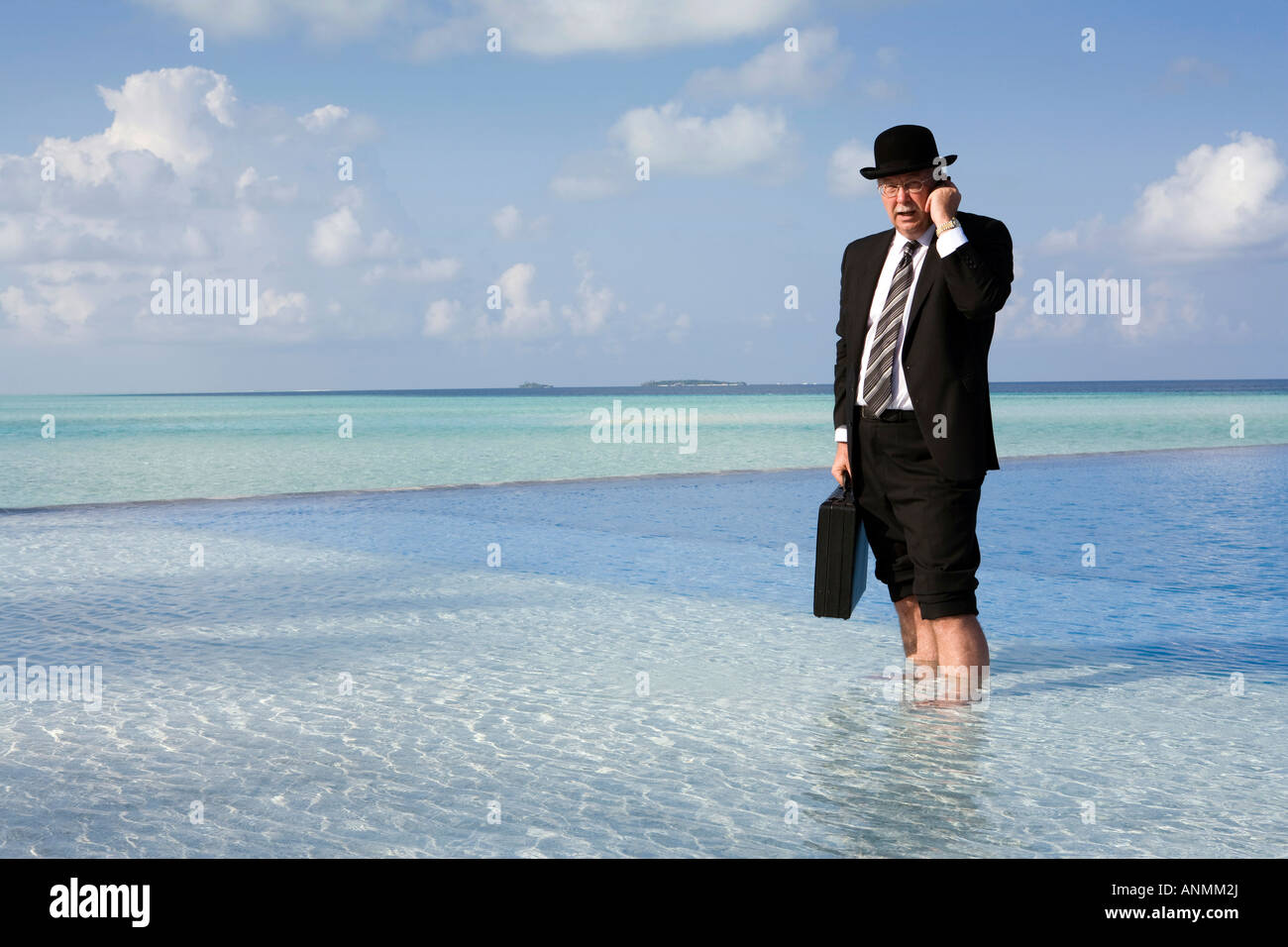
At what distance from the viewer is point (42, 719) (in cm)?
408

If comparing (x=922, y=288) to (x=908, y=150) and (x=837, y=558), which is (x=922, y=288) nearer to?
(x=908, y=150)

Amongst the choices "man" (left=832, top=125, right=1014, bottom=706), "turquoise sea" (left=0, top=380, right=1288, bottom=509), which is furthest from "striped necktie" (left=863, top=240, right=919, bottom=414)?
"turquoise sea" (left=0, top=380, right=1288, bottom=509)

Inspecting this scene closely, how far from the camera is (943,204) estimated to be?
3.59m

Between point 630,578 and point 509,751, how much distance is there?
3.74 meters

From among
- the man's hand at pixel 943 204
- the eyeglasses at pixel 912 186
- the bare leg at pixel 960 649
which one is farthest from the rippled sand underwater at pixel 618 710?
the eyeglasses at pixel 912 186

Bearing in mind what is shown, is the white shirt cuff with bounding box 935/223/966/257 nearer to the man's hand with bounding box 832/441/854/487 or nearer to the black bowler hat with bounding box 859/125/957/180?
the black bowler hat with bounding box 859/125/957/180

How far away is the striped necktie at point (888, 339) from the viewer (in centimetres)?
383

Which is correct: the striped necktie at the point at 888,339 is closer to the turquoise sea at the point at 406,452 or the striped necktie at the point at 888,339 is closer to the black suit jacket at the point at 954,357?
the black suit jacket at the point at 954,357

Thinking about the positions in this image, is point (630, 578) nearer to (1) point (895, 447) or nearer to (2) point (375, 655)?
(2) point (375, 655)

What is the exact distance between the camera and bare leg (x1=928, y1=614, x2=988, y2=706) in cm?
383

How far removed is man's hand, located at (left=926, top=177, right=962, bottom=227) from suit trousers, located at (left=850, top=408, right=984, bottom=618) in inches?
24.9

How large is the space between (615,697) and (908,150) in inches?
87.2

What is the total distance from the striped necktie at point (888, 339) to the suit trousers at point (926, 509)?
0.26ft
